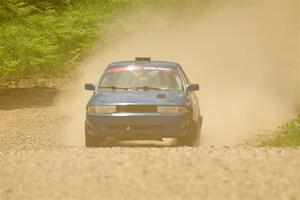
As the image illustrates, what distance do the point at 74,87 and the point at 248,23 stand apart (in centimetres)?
2113

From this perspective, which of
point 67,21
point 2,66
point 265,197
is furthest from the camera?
point 67,21

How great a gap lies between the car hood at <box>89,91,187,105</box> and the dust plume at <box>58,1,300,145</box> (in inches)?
99.4

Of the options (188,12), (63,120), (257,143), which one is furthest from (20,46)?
(188,12)

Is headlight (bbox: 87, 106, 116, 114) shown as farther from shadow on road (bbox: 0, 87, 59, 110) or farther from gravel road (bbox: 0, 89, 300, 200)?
shadow on road (bbox: 0, 87, 59, 110)

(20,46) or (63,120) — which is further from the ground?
(20,46)

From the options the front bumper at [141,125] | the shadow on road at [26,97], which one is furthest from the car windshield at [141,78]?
the shadow on road at [26,97]

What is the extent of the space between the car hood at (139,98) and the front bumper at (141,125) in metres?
0.23

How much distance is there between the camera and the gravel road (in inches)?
354

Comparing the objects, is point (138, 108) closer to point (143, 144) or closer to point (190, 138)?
point (190, 138)

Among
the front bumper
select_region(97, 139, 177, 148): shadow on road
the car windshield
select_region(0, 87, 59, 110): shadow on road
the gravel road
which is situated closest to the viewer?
the gravel road

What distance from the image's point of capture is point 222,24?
157 ft

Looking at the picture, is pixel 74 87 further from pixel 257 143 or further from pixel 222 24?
pixel 222 24

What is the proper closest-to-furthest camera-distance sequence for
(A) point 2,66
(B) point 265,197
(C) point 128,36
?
(B) point 265,197
(A) point 2,66
(C) point 128,36

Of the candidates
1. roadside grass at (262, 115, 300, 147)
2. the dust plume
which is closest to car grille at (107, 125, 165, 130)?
roadside grass at (262, 115, 300, 147)
